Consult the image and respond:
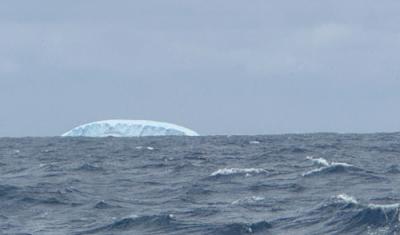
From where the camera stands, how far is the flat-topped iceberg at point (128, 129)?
127 m

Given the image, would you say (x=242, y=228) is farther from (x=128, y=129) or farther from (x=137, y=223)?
(x=128, y=129)

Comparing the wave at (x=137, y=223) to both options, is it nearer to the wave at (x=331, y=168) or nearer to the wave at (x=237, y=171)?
the wave at (x=331, y=168)

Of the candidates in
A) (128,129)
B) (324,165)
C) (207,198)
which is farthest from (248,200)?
(128,129)

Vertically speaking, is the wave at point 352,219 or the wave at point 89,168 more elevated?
the wave at point 89,168

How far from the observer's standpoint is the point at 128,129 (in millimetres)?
130250

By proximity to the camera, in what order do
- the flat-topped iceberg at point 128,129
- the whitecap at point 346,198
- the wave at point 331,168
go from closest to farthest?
the whitecap at point 346,198, the wave at point 331,168, the flat-topped iceberg at point 128,129

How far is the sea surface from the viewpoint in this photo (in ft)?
60.9

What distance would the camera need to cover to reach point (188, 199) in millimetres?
23328

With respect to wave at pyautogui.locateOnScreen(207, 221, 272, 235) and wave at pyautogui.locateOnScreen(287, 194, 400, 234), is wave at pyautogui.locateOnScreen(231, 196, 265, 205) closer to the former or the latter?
wave at pyautogui.locateOnScreen(287, 194, 400, 234)

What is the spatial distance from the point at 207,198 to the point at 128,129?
107 meters

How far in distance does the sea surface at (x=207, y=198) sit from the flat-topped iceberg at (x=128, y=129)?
9031 cm

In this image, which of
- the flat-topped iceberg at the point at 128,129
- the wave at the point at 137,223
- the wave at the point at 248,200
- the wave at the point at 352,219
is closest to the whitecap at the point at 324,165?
the wave at the point at 248,200

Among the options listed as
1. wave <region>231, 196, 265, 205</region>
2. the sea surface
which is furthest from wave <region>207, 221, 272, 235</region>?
wave <region>231, 196, 265, 205</region>

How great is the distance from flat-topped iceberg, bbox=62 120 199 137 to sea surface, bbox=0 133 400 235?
9031cm
